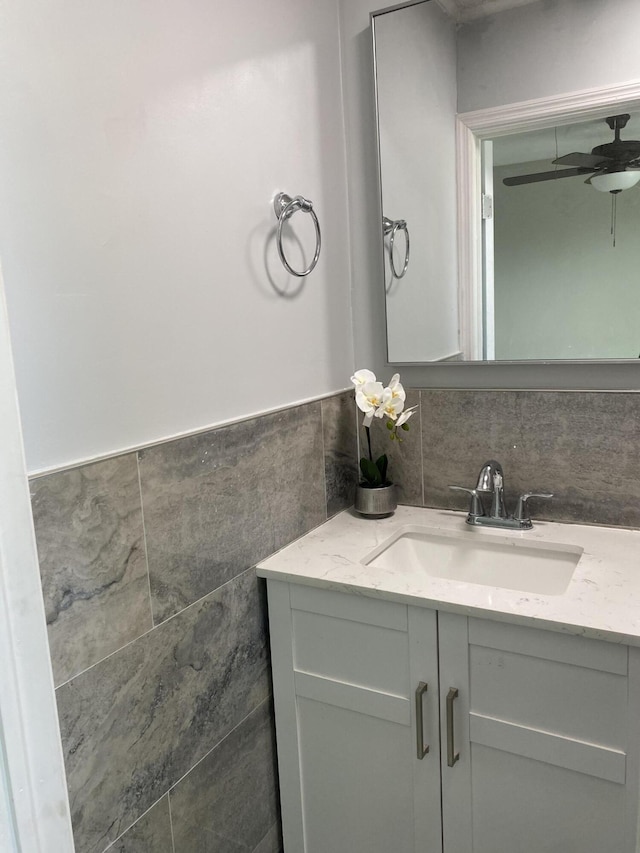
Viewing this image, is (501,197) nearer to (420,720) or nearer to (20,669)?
(420,720)

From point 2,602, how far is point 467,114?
1.46m

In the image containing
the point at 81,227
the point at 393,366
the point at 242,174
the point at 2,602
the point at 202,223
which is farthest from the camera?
the point at 393,366

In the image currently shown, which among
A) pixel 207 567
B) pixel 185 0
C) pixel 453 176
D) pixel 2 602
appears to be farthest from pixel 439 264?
pixel 2 602

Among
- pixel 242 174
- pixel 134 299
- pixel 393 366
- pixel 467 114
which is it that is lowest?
pixel 393 366

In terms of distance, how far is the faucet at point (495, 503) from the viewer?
63.7 inches

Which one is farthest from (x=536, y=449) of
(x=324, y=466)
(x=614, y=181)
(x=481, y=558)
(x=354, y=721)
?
(x=354, y=721)

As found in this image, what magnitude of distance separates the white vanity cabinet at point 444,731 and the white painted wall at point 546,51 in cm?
119

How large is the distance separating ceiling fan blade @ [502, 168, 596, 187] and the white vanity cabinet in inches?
39.4

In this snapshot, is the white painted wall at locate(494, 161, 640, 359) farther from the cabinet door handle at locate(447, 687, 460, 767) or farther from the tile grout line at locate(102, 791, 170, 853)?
the tile grout line at locate(102, 791, 170, 853)

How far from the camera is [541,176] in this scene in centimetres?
155

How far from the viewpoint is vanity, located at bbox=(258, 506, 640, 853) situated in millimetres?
1165

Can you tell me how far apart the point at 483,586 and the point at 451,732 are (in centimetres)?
28

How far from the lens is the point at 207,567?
4.33 ft

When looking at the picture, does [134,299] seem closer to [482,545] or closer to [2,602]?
[2,602]
